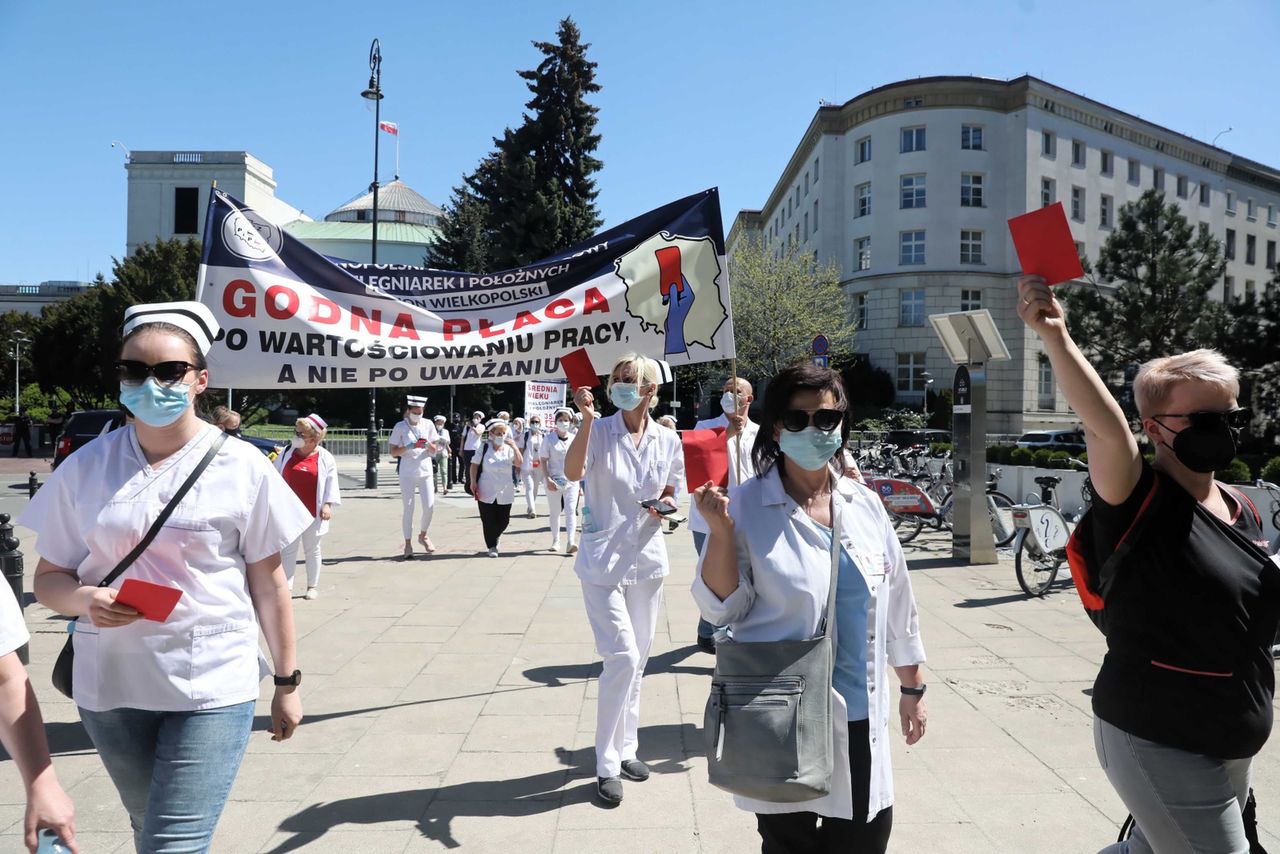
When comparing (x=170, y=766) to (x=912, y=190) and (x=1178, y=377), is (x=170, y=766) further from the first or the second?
(x=912, y=190)

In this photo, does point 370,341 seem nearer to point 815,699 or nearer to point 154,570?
point 154,570

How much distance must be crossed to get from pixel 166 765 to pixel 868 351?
4922 cm

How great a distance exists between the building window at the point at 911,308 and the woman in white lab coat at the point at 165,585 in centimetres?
4850

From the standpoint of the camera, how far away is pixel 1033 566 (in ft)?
32.3

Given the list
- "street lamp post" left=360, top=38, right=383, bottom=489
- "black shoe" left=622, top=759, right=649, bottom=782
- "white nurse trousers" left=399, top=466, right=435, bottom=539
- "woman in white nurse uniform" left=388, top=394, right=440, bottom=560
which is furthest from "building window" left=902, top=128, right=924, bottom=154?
"black shoe" left=622, top=759, right=649, bottom=782

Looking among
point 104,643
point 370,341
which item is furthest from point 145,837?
point 370,341

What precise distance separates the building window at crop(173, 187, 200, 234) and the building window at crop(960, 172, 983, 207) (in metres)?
66.5

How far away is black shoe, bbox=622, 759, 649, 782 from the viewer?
439cm

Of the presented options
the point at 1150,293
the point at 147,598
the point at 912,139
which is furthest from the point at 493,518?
the point at 912,139

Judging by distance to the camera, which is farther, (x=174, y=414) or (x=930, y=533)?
(x=930, y=533)

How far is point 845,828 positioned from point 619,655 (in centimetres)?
193

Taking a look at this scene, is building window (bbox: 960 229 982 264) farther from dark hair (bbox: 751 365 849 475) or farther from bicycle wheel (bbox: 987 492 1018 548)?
dark hair (bbox: 751 365 849 475)

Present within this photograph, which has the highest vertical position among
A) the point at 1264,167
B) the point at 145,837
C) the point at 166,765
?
the point at 1264,167

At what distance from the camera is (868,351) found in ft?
162
